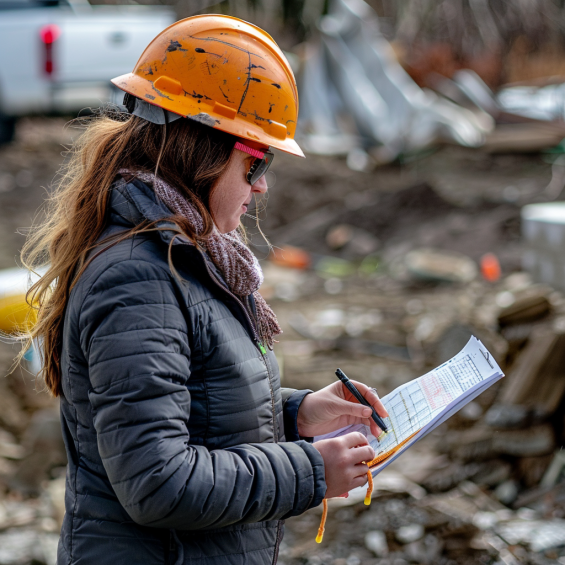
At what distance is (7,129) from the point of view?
11.8 metres

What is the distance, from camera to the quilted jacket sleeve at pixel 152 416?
1.29 m

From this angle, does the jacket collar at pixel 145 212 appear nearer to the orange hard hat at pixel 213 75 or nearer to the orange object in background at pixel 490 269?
the orange hard hat at pixel 213 75

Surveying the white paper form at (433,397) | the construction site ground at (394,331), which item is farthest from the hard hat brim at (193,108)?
the white paper form at (433,397)

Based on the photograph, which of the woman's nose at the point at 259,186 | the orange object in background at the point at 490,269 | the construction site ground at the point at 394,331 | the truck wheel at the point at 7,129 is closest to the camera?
the woman's nose at the point at 259,186

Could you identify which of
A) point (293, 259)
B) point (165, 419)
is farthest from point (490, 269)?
point (165, 419)

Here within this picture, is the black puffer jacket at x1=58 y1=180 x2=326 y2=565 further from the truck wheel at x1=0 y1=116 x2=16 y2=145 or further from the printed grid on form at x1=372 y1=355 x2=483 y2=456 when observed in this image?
the truck wheel at x1=0 y1=116 x2=16 y2=145

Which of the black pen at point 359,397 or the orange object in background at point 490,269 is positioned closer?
the black pen at point 359,397

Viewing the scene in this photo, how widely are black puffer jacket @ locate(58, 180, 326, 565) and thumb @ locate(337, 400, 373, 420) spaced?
0.93 feet

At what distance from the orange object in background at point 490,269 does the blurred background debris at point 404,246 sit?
1.5 inches

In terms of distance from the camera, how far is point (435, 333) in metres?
6.08

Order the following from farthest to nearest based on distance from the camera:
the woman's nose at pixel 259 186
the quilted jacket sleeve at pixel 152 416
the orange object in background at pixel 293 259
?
the orange object in background at pixel 293 259, the woman's nose at pixel 259 186, the quilted jacket sleeve at pixel 152 416

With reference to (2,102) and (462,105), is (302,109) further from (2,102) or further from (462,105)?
(2,102)

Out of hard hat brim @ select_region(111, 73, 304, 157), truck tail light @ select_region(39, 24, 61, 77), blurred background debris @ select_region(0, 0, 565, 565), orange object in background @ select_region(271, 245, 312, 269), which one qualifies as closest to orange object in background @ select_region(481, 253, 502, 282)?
blurred background debris @ select_region(0, 0, 565, 565)

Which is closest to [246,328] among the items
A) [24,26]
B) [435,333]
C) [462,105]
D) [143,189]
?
[143,189]
